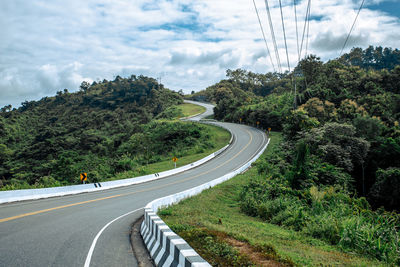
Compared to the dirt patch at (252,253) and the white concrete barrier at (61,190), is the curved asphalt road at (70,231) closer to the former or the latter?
the white concrete barrier at (61,190)

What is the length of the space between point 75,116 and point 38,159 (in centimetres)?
4059

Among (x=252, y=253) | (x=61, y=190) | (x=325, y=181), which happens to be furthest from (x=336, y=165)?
(x=252, y=253)

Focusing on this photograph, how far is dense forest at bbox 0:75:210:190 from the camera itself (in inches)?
1502

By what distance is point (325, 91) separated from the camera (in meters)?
58.1

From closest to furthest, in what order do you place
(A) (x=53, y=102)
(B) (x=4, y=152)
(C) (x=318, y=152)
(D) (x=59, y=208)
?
1. (D) (x=59, y=208)
2. (C) (x=318, y=152)
3. (B) (x=4, y=152)
4. (A) (x=53, y=102)

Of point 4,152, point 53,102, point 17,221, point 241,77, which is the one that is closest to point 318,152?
point 17,221

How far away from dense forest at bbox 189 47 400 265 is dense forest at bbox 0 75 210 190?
57.8ft

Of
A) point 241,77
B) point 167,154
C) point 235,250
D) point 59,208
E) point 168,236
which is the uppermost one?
point 241,77

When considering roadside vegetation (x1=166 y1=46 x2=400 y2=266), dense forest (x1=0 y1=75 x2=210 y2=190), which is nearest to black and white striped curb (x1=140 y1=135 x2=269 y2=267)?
roadside vegetation (x1=166 y1=46 x2=400 y2=266)

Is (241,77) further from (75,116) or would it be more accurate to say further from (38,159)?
(38,159)

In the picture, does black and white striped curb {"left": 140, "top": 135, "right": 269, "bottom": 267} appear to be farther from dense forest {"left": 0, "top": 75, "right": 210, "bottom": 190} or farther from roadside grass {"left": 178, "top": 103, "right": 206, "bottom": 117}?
roadside grass {"left": 178, "top": 103, "right": 206, "bottom": 117}

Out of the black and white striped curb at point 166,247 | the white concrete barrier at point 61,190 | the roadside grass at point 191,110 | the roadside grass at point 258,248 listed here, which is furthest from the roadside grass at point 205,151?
the roadside grass at point 191,110

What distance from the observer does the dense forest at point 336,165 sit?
9.78 meters

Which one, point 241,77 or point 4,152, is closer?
point 4,152
